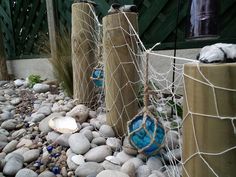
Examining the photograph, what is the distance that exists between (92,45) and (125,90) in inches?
23.9

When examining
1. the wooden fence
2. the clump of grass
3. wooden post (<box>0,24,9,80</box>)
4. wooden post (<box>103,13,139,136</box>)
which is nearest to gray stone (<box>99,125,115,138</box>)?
wooden post (<box>103,13,139,136</box>)

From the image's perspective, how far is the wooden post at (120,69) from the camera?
1114 millimetres

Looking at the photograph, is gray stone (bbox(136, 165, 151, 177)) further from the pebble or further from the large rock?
the large rock

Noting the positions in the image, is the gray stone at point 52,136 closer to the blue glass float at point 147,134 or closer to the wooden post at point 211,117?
the blue glass float at point 147,134

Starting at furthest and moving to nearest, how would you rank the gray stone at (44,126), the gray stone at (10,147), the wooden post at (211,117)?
the gray stone at (44,126)
the gray stone at (10,147)
the wooden post at (211,117)

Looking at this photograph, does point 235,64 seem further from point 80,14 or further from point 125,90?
point 80,14

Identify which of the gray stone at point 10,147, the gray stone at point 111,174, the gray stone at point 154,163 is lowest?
the gray stone at point 10,147

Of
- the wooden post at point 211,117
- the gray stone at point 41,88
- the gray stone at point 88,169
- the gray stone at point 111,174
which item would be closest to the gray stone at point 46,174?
the gray stone at point 88,169

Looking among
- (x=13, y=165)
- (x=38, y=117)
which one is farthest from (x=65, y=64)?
(x=13, y=165)

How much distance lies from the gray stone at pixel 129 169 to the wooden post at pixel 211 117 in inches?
15.7

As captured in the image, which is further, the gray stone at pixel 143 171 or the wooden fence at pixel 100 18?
the wooden fence at pixel 100 18

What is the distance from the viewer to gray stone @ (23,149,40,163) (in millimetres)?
1113

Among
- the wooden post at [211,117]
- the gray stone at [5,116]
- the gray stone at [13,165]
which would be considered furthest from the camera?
the gray stone at [5,116]

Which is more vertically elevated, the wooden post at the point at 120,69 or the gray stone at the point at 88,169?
the wooden post at the point at 120,69
